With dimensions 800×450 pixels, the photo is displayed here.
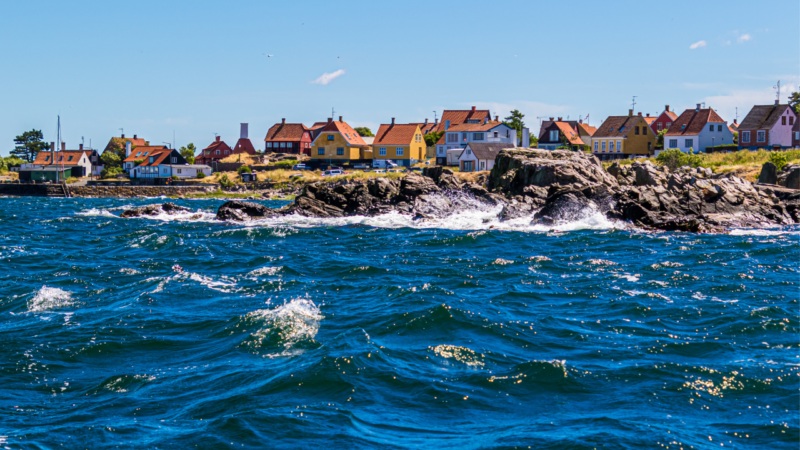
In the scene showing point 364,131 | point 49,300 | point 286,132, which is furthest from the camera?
point 364,131

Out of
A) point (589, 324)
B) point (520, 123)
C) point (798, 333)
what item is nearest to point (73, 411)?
point (589, 324)

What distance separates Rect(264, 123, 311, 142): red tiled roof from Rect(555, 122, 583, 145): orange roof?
49552 mm

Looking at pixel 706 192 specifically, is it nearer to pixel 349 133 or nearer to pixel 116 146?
pixel 349 133

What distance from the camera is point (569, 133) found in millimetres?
104250

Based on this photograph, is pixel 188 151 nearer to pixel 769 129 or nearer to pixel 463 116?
pixel 463 116

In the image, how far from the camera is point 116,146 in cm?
13725

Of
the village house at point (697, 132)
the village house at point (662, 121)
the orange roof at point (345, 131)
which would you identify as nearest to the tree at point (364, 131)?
the orange roof at point (345, 131)

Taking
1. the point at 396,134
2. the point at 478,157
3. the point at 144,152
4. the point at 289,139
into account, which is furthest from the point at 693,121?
the point at 144,152

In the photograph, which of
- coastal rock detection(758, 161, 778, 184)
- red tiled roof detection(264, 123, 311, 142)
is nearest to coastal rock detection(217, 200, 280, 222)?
coastal rock detection(758, 161, 778, 184)

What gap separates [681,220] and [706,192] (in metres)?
5.02

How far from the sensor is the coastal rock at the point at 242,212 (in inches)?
1934

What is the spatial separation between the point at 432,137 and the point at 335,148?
700 inches

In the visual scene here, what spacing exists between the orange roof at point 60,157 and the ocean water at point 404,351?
10265 cm

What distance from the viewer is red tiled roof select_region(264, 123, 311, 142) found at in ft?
418
